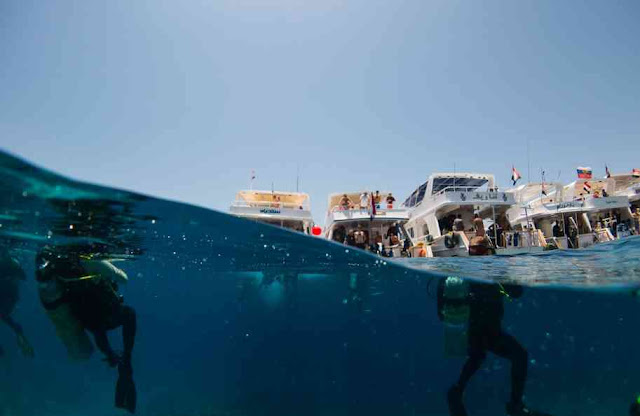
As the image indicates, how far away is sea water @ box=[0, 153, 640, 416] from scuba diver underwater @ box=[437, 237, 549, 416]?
1.96ft

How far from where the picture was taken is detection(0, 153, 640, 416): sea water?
5.98 metres

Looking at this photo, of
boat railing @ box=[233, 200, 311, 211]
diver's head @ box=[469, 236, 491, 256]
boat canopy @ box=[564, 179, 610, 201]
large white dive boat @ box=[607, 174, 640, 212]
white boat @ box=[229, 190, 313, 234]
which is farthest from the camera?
boat canopy @ box=[564, 179, 610, 201]

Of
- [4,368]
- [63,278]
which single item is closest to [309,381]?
[4,368]

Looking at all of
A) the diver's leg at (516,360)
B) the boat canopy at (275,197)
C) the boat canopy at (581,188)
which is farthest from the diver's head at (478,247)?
the boat canopy at (581,188)

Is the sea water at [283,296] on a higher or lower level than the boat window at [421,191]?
lower

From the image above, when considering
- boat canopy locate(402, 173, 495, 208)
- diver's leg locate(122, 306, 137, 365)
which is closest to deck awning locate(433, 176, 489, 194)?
boat canopy locate(402, 173, 495, 208)

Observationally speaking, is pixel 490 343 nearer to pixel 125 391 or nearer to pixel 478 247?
pixel 478 247

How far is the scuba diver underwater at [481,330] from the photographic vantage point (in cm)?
570

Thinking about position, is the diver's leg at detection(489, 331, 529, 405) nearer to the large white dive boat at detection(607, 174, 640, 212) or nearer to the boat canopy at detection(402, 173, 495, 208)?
the boat canopy at detection(402, 173, 495, 208)

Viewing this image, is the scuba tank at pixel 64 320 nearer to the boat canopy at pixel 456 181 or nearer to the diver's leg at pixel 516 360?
the diver's leg at pixel 516 360

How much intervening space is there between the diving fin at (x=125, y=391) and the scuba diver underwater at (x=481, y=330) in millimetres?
6043

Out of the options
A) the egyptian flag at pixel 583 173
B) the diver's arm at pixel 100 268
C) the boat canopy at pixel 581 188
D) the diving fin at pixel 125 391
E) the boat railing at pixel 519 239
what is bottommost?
the diving fin at pixel 125 391

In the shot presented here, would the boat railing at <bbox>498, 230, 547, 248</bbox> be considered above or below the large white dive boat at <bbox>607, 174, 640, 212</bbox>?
below

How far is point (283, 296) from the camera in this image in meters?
14.2
